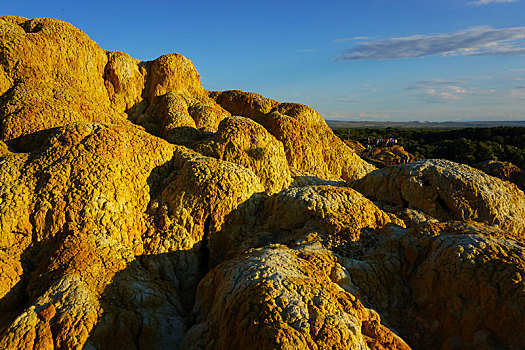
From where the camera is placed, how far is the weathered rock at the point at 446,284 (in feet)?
19.1

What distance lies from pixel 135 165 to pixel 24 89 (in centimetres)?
563

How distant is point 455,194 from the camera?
10.1m

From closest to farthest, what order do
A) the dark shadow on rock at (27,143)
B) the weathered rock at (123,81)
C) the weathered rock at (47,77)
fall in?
the dark shadow on rock at (27,143) → the weathered rock at (47,77) → the weathered rock at (123,81)

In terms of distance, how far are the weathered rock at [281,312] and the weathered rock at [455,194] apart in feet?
17.1

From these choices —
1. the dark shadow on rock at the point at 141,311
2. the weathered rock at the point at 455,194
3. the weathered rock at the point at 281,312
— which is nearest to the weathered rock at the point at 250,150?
the weathered rock at the point at 455,194

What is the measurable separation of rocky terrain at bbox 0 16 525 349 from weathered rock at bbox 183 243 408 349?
3 centimetres

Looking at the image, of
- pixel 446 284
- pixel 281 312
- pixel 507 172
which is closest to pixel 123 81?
pixel 281 312

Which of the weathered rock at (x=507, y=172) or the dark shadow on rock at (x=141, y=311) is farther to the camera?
the weathered rock at (x=507, y=172)

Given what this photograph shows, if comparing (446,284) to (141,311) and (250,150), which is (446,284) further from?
(250,150)

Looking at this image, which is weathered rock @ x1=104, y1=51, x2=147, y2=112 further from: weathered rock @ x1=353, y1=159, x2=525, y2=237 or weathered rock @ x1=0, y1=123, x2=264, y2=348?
weathered rock @ x1=353, y1=159, x2=525, y2=237

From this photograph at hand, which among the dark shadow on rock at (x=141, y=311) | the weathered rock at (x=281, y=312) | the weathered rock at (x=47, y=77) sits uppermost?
the weathered rock at (x=47, y=77)

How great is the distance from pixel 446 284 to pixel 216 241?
18.1 feet

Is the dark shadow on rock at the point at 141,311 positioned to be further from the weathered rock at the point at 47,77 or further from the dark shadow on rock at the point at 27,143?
the weathered rock at the point at 47,77

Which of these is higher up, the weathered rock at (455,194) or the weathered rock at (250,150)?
the weathered rock at (250,150)
